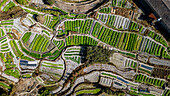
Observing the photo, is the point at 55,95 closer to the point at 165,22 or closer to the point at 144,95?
the point at 144,95

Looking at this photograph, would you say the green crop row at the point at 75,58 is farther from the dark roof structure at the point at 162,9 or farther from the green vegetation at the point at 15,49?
the dark roof structure at the point at 162,9

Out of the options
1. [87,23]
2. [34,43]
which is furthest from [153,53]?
[34,43]

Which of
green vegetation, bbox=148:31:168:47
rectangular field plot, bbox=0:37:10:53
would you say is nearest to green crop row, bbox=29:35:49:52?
rectangular field plot, bbox=0:37:10:53

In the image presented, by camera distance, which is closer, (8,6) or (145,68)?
(8,6)

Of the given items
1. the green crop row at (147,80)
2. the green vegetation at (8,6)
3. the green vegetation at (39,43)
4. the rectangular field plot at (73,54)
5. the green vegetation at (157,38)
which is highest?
the green vegetation at (8,6)

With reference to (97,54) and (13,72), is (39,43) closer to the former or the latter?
(13,72)

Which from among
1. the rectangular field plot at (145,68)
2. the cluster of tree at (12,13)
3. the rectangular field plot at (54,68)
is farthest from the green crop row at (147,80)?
the cluster of tree at (12,13)

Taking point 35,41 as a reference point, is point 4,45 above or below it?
below

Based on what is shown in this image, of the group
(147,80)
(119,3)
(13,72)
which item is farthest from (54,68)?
(147,80)
